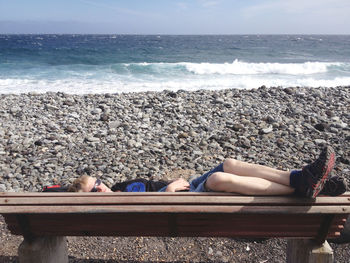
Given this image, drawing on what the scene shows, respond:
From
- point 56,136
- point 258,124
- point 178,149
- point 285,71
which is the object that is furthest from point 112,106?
point 285,71

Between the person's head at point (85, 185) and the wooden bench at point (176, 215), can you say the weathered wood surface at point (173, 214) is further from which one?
the person's head at point (85, 185)

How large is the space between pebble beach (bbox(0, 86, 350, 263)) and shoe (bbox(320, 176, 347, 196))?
1367 millimetres

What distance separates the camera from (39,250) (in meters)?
2.06

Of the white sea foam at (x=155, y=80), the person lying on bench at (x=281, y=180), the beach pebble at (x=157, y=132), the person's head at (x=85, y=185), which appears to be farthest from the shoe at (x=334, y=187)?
the white sea foam at (x=155, y=80)

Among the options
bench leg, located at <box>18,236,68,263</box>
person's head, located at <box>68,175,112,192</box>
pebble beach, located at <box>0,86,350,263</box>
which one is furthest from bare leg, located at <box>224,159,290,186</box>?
bench leg, located at <box>18,236,68,263</box>

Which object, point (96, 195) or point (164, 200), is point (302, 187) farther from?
point (96, 195)

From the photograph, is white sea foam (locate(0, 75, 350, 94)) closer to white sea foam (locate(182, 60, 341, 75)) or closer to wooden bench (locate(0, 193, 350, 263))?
white sea foam (locate(182, 60, 341, 75))

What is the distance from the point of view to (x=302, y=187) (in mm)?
1882

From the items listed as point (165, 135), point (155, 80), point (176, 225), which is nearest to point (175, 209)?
point (176, 225)

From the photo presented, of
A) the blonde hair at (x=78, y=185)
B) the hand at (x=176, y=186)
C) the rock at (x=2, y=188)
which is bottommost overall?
the rock at (x=2, y=188)

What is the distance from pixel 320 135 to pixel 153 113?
3326mm

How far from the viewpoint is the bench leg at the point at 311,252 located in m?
2.01

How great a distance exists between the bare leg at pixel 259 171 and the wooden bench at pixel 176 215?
26cm

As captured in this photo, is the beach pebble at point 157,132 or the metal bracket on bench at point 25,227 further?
the beach pebble at point 157,132
